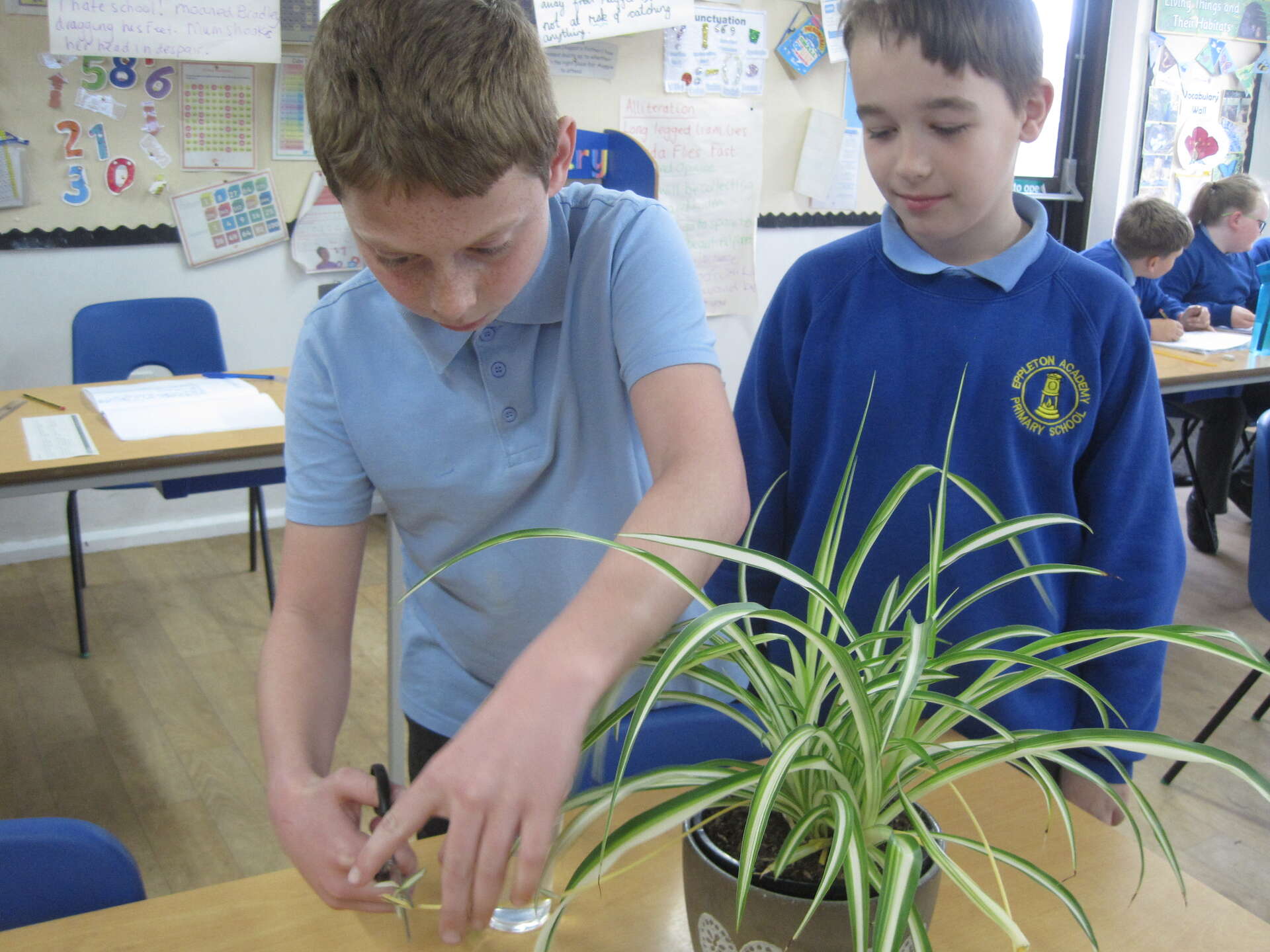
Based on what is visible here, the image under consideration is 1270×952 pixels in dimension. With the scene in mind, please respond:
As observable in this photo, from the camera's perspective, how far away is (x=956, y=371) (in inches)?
46.6

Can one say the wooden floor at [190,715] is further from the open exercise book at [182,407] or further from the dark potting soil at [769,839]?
the dark potting soil at [769,839]

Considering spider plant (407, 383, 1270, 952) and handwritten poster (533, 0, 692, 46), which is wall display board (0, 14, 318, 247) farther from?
spider plant (407, 383, 1270, 952)

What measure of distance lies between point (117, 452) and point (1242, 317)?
3657mm

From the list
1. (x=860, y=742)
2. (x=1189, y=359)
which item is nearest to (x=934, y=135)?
(x=860, y=742)

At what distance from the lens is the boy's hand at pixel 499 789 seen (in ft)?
1.89

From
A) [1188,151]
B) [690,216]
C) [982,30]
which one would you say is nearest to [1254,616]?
[690,216]

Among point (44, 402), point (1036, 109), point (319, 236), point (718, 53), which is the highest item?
point (718, 53)

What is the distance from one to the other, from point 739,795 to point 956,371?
670 mm

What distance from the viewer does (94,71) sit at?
3.11 metres

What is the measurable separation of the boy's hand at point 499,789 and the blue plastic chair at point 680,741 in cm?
36

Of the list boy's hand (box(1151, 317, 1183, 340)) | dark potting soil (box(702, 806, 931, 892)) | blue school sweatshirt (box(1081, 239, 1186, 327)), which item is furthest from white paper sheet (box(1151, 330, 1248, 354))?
dark potting soil (box(702, 806, 931, 892))

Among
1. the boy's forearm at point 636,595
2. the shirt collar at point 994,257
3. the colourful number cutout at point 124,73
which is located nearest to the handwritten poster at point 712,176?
the colourful number cutout at point 124,73

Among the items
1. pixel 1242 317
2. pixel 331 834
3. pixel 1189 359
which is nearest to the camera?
pixel 331 834

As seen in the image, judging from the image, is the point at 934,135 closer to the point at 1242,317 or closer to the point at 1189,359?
the point at 1189,359
